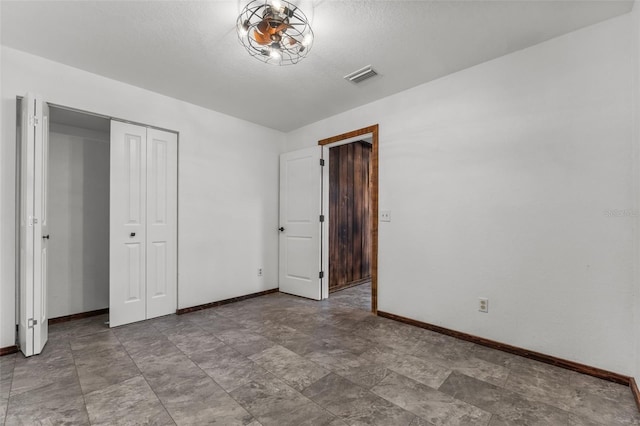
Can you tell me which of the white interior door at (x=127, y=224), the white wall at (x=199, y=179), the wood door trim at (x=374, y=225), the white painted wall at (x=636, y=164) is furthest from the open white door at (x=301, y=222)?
the white painted wall at (x=636, y=164)

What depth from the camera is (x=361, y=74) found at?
2736 mm

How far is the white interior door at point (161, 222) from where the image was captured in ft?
10.3

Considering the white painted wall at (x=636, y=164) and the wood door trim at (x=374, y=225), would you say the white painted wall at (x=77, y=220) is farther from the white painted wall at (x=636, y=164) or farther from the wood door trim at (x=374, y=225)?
the white painted wall at (x=636, y=164)

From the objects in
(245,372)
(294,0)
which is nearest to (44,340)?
(245,372)

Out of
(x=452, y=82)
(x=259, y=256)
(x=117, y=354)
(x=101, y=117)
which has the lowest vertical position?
(x=117, y=354)

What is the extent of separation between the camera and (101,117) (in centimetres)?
287

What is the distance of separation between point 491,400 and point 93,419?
2274 mm

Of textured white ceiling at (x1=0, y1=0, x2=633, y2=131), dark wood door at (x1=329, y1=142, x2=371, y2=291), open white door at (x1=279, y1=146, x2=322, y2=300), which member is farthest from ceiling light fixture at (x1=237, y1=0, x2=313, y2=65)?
dark wood door at (x1=329, y1=142, x2=371, y2=291)

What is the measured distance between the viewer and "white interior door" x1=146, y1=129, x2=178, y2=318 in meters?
3.15

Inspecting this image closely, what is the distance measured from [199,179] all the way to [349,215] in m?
2.46

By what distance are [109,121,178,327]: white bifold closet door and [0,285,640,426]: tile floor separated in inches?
14.4

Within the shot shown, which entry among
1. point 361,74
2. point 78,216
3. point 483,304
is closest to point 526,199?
point 483,304

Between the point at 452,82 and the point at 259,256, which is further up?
the point at 452,82

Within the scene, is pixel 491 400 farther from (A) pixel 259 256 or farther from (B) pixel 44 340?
(B) pixel 44 340
